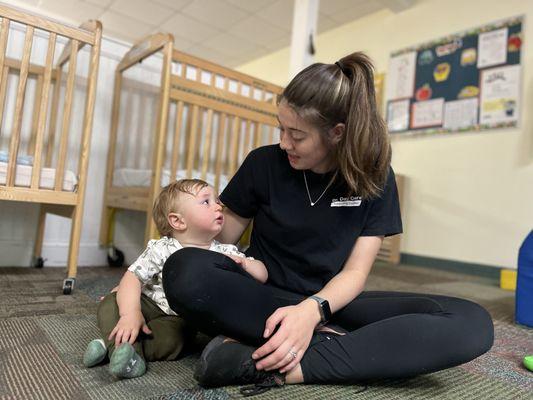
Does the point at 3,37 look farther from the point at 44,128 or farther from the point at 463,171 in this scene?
the point at 463,171

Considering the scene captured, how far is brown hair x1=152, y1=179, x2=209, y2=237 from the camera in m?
0.93

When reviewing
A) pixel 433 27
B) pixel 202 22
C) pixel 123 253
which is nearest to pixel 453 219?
pixel 433 27

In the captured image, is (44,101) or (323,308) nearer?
(323,308)

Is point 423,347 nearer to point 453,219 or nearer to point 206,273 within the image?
point 206,273

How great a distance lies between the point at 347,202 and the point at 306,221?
95 millimetres

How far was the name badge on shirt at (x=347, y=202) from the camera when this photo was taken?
0.86m

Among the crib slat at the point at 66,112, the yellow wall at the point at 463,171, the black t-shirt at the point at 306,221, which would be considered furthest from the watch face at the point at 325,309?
the yellow wall at the point at 463,171

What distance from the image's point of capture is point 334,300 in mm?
747

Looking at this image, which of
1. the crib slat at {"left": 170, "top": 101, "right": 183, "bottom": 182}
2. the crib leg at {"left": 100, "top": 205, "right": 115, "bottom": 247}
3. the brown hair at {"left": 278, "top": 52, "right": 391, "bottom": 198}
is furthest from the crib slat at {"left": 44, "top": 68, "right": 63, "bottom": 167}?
the brown hair at {"left": 278, "top": 52, "right": 391, "bottom": 198}

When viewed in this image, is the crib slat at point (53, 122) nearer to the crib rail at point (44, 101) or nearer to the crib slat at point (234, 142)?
the crib rail at point (44, 101)

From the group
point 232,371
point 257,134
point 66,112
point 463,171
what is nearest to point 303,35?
point 257,134

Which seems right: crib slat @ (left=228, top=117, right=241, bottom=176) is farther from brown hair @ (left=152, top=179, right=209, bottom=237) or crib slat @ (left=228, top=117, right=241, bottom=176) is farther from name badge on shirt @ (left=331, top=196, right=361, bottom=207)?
name badge on shirt @ (left=331, top=196, right=361, bottom=207)

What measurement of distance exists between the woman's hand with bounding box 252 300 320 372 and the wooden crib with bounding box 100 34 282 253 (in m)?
1.01

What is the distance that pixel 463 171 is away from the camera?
9.36ft
